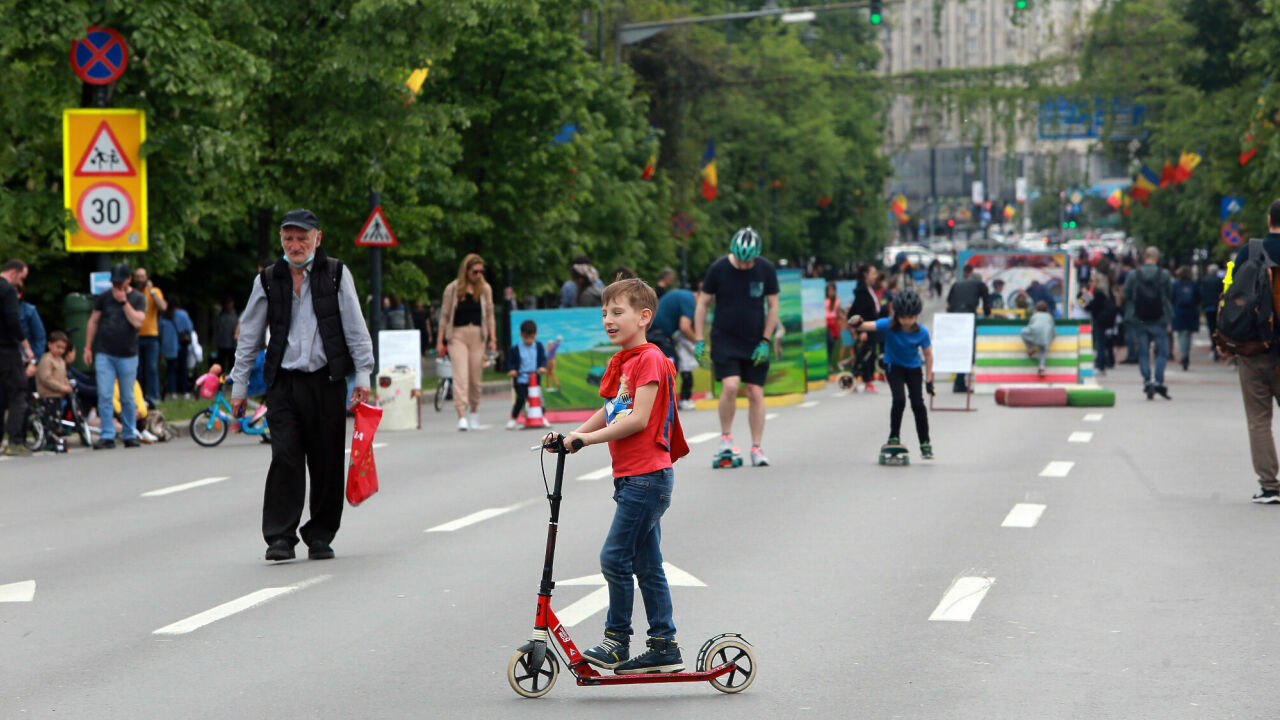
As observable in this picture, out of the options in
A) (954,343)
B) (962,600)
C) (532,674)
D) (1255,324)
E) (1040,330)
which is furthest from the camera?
(1040,330)

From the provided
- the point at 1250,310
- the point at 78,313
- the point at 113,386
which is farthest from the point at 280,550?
the point at 78,313

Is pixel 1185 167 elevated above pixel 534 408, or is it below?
above

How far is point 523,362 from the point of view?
19.4 meters

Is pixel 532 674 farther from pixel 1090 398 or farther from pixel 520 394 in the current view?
pixel 1090 398

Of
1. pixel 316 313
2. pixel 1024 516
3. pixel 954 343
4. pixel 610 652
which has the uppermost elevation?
pixel 316 313

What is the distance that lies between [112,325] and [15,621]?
33.0 feet

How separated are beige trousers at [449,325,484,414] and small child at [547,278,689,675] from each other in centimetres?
1253

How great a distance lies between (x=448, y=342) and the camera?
62.0 feet

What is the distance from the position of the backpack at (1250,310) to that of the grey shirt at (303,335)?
550 cm

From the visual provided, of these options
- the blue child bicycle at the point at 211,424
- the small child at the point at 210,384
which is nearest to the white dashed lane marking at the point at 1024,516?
the small child at the point at 210,384

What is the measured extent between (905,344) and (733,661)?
8.46 metres

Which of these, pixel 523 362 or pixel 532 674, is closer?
pixel 532 674

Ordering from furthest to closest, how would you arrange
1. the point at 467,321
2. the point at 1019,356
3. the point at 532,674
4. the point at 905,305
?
the point at 1019,356, the point at 467,321, the point at 905,305, the point at 532,674

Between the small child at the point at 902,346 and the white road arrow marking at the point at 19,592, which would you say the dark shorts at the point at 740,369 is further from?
the white road arrow marking at the point at 19,592
